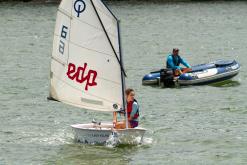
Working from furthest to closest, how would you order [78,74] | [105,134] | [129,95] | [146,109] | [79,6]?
1. [146,109]
2. [78,74]
3. [129,95]
4. [79,6]
5. [105,134]

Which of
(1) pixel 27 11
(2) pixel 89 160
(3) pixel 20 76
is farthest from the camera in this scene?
(1) pixel 27 11

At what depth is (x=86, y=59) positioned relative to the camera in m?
32.5

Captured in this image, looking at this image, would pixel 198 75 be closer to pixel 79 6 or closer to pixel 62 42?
pixel 62 42

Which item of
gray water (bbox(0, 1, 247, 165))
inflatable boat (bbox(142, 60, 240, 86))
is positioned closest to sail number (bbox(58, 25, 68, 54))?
gray water (bbox(0, 1, 247, 165))

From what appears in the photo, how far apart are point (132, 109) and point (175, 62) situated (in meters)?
16.5

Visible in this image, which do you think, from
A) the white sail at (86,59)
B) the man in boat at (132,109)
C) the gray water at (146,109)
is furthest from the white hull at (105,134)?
the white sail at (86,59)

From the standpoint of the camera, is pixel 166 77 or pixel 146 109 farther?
pixel 166 77

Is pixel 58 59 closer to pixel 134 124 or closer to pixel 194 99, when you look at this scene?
pixel 134 124

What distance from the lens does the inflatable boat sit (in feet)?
156

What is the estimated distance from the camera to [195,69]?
49.2m

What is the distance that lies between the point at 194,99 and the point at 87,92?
12.7 meters

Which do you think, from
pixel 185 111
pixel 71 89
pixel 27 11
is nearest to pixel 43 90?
pixel 185 111

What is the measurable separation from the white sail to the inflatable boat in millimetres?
15144

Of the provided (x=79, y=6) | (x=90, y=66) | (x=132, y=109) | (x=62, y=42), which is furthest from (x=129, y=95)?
(x=79, y=6)
